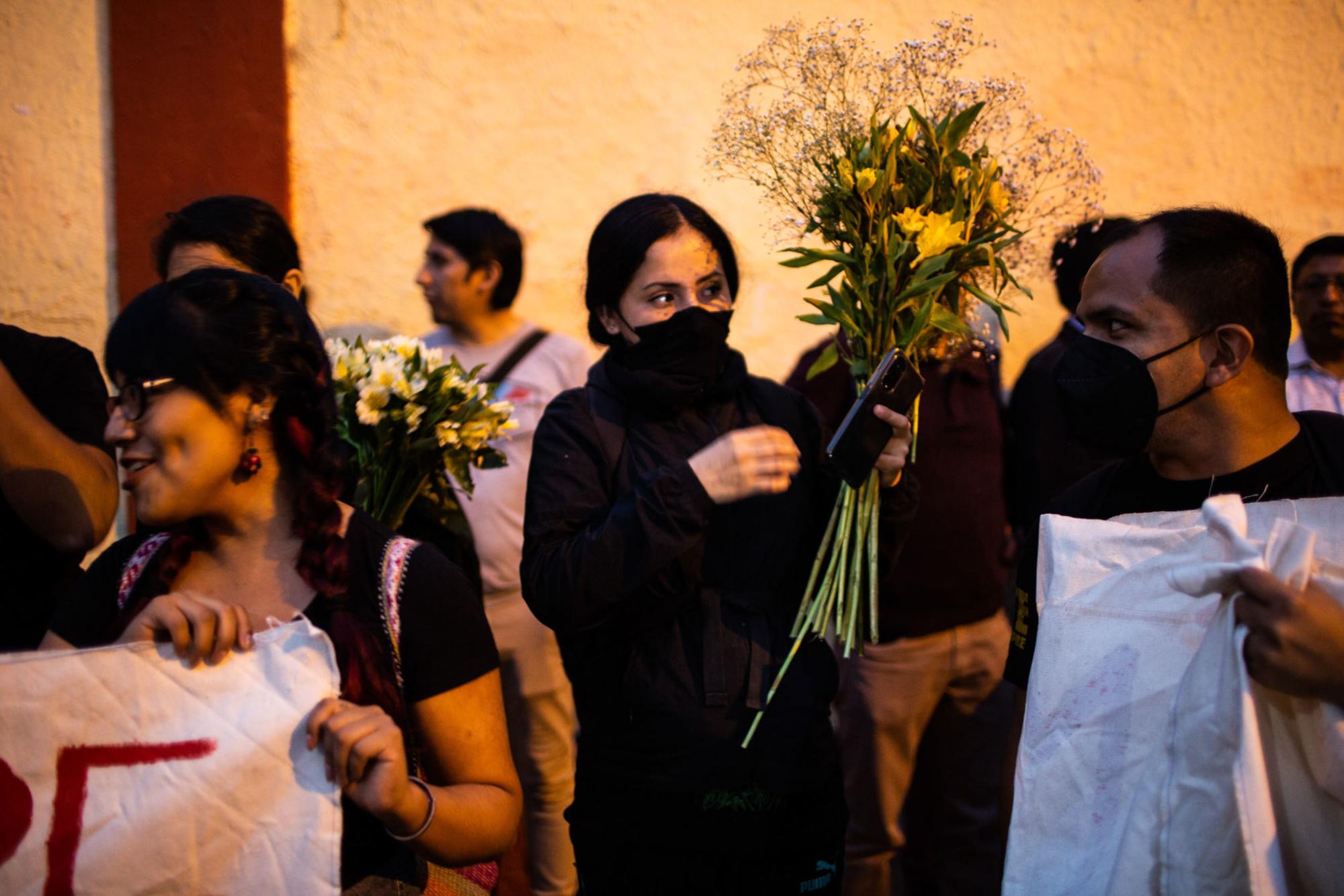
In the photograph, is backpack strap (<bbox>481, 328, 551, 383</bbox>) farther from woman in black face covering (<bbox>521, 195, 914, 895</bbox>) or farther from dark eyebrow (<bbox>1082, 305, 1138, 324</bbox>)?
dark eyebrow (<bbox>1082, 305, 1138, 324</bbox>)

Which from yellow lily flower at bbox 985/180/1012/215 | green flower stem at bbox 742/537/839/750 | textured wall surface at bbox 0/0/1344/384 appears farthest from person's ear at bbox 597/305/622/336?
textured wall surface at bbox 0/0/1344/384

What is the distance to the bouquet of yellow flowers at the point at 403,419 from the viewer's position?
9.05 ft

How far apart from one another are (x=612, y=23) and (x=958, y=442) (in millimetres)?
2635

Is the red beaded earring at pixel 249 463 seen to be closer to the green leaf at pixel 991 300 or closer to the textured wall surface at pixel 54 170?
the green leaf at pixel 991 300

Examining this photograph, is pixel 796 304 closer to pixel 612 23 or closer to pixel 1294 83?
pixel 612 23

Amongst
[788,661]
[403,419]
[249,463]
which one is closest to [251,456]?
[249,463]

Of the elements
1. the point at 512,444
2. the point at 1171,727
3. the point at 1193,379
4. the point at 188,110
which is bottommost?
the point at 1171,727

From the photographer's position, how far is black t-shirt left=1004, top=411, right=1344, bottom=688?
6.37 ft

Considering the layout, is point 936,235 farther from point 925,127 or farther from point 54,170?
point 54,170

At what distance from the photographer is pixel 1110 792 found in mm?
1702

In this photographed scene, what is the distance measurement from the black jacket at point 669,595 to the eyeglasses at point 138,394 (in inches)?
33.7

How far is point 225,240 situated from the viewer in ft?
9.82

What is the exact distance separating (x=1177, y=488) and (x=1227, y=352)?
28cm

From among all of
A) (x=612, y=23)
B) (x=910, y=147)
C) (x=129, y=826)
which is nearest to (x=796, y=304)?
(x=612, y=23)
